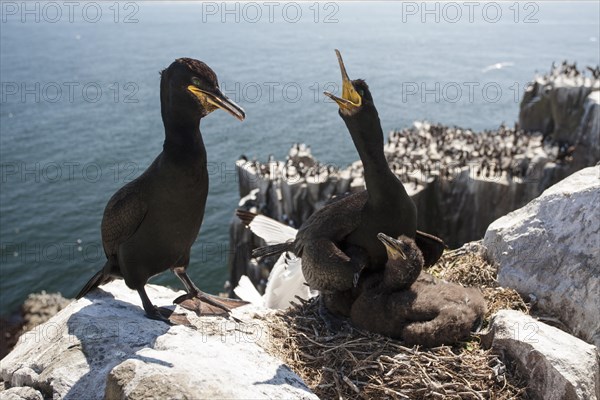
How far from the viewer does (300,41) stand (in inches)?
2512

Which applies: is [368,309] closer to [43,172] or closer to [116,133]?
[43,172]

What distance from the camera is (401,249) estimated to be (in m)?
4.82

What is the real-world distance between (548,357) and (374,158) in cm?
200

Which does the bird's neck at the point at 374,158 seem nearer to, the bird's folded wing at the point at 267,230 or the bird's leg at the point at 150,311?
the bird's folded wing at the point at 267,230

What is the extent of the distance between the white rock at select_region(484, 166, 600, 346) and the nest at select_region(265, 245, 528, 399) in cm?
49

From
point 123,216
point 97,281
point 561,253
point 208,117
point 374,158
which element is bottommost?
point 208,117

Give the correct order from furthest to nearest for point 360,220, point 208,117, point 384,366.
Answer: point 208,117, point 360,220, point 384,366

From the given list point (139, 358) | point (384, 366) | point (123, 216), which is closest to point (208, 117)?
point (123, 216)

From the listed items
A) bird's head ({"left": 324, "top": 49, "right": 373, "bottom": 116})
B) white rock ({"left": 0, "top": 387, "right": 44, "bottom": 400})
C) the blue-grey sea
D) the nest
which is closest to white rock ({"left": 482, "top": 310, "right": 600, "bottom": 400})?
the nest

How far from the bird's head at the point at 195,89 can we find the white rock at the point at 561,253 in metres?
3.04

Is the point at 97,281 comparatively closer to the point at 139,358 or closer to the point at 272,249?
the point at 139,358

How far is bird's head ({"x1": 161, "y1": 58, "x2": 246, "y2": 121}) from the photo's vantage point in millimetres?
4258

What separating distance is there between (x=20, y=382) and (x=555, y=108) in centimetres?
1852

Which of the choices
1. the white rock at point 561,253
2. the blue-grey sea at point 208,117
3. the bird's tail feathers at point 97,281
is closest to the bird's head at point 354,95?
the white rock at point 561,253
